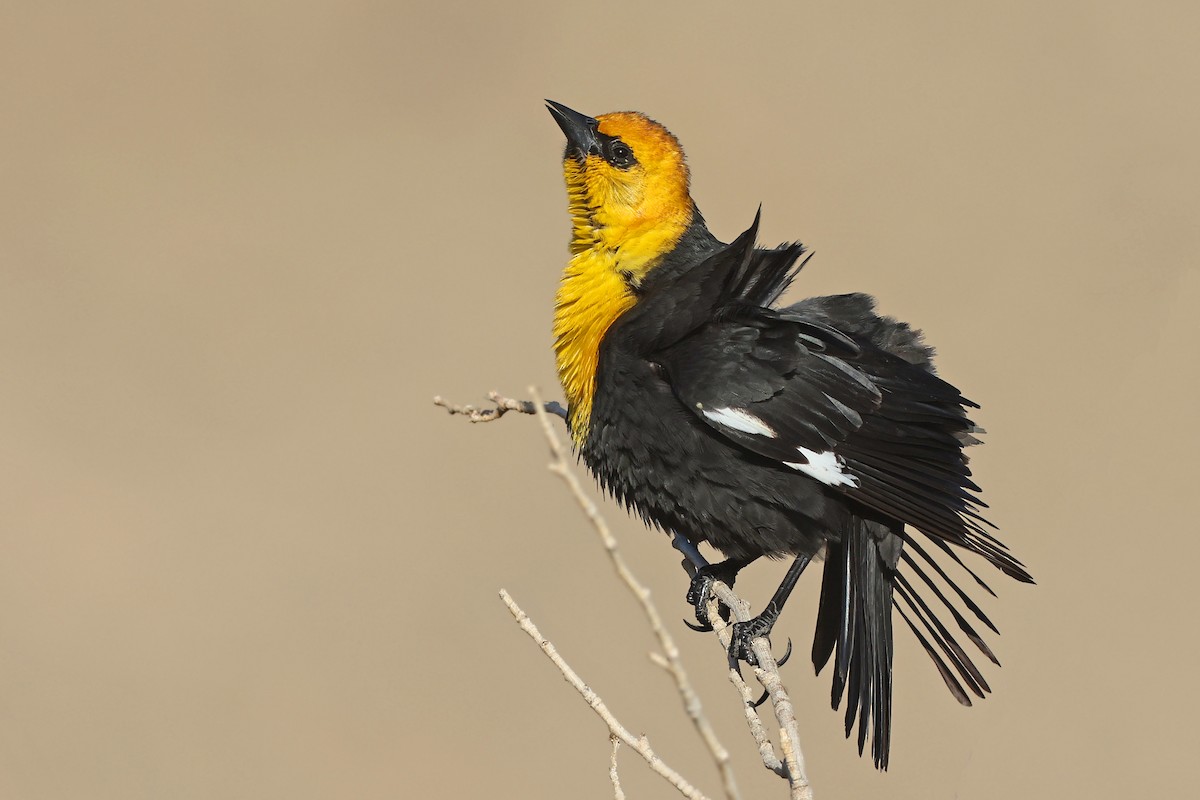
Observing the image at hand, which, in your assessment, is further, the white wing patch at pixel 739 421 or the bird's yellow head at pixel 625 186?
the bird's yellow head at pixel 625 186

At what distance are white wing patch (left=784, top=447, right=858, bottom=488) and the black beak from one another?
129cm

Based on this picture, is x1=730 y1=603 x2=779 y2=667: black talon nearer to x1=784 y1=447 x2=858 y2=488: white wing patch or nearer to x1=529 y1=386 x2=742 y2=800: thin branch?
x1=784 y1=447 x2=858 y2=488: white wing patch

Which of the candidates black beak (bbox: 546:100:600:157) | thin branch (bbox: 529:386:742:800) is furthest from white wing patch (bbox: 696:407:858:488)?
thin branch (bbox: 529:386:742:800)

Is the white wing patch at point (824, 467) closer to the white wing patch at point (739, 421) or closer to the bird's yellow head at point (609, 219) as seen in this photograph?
the white wing patch at point (739, 421)

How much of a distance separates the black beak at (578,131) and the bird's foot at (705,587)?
133 centimetres

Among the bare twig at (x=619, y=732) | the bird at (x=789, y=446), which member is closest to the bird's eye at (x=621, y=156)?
the bird at (x=789, y=446)

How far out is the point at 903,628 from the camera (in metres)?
7.11

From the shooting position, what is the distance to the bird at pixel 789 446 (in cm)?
317

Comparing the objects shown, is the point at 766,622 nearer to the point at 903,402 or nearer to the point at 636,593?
the point at 903,402

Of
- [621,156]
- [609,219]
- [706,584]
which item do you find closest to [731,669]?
[706,584]

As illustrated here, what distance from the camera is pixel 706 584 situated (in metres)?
3.61

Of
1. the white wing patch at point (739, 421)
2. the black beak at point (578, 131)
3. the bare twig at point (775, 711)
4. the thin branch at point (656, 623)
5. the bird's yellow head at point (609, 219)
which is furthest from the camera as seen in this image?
the black beak at point (578, 131)

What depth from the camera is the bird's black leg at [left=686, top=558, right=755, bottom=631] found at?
3628mm

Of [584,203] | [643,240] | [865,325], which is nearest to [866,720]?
[865,325]
